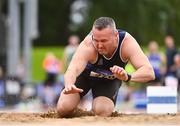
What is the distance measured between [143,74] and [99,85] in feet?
5.07

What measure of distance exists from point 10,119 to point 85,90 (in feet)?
4.83

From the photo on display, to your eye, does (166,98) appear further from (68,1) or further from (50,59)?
(68,1)

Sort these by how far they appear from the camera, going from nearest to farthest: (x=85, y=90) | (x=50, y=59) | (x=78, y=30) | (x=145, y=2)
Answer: (x=85, y=90), (x=50, y=59), (x=145, y=2), (x=78, y=30)

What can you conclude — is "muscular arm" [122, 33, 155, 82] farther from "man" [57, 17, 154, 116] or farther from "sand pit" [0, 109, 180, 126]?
"sand pit" [0, 109, 180, 126]

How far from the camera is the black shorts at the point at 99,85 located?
13.3 m

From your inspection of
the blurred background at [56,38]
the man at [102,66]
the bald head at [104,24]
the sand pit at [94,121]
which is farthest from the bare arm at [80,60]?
the blurred background at [56,38]

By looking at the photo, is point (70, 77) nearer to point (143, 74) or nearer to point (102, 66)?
point (102, 66)

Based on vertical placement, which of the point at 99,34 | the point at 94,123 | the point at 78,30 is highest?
the point at 78,30

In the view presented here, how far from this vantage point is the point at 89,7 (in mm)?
48156

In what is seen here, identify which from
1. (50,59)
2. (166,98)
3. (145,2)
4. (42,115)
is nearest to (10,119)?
(42,115)

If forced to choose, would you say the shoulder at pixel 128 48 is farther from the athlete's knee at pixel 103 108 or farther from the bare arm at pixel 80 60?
the athlete's knee at pixel 103 108

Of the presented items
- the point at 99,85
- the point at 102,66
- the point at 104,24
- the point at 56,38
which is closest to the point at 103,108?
the point at 99,85

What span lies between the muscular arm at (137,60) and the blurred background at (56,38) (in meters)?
8.75

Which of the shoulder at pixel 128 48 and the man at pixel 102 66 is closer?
the man at pixel 102 66
